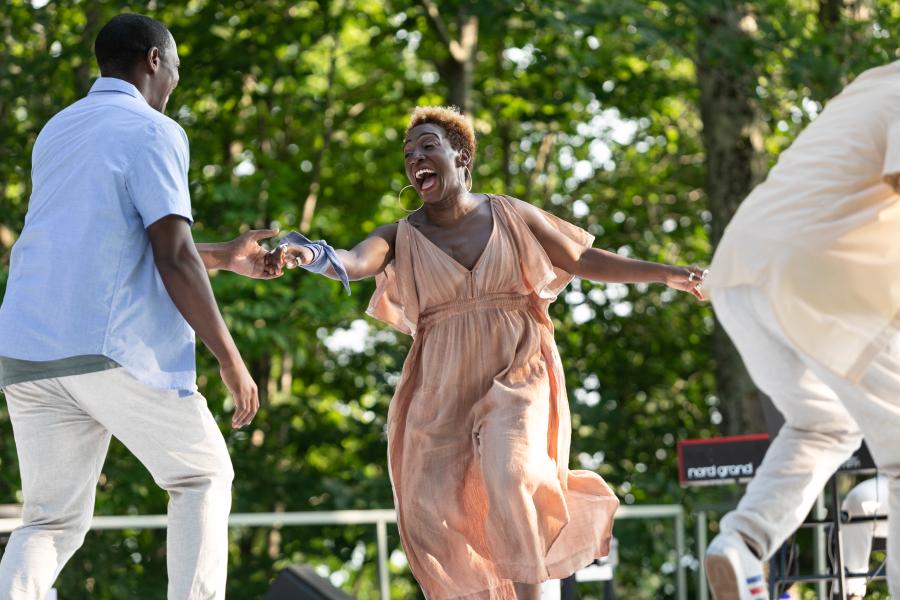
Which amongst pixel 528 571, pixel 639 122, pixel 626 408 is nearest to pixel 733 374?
pixel 626 408

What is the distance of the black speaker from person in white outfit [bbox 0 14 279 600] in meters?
0.63

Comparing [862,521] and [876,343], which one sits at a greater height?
[876,343]

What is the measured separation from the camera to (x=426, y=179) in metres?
4.48

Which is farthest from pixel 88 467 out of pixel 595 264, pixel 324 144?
pixel 324 144

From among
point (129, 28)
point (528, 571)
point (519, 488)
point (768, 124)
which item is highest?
point (768, 124)

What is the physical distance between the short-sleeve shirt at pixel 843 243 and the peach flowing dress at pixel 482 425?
1.21m

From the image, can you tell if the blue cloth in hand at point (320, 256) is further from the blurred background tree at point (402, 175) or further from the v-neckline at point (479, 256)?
the blurred background tree at point (402, 175)

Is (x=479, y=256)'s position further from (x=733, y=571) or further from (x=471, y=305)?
(x=733, y=571)

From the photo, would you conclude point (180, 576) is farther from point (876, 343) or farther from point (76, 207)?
point (876, 343)

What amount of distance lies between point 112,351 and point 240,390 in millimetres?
340

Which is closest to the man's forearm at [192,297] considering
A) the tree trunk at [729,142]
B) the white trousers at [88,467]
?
the white trousers at [88,467]

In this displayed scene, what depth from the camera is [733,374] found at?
10.8 metres

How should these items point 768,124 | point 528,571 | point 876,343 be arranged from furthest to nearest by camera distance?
point 768,124
point 528,571
point 876,343

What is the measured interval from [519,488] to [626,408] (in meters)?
8.72
